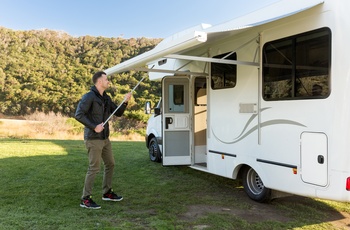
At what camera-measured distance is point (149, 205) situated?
4574 millimetres

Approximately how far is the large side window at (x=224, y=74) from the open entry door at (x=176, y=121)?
3.75 feet

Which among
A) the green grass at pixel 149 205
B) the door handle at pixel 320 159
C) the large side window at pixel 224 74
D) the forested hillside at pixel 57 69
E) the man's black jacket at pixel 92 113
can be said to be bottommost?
the green grass at pixel 149 205

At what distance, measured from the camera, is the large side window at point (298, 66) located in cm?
361

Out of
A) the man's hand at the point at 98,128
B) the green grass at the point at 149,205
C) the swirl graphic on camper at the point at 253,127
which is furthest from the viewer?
the man's hand at the point at 98,128

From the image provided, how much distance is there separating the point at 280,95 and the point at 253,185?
4.72 ft

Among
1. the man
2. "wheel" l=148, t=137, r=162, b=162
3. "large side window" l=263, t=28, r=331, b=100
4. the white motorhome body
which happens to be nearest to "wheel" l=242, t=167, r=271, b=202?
the white motorhome body

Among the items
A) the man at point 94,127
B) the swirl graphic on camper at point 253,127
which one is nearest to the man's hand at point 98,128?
the man at point 94,127

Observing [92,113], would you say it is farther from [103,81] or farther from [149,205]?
[149,205]

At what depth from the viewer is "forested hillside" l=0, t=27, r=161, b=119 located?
24641mm

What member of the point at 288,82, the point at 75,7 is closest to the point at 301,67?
the point at 288,82

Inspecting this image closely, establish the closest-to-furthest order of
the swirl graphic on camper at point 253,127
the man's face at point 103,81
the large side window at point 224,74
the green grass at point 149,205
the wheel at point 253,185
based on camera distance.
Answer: the green grass at point 149,205 < the swirl graphic on camper at point 253,127 < the man's face at point 103,81 < the wheel at point 253,185 < the large side window at point 224,74

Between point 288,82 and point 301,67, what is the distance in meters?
0.25

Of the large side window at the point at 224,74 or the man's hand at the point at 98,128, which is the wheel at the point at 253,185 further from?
the man's hand at the point at 98,128

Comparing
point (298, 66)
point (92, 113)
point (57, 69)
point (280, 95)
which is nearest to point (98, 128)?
point (92, 113)
